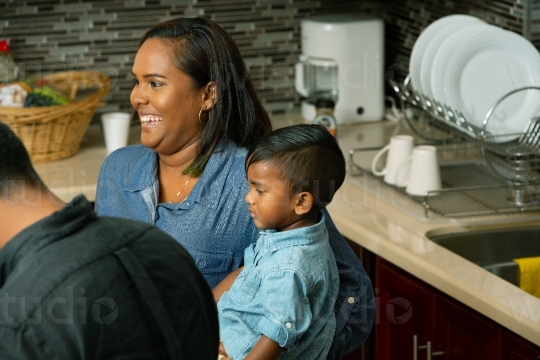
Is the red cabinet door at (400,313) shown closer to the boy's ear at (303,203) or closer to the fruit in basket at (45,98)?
the boy's ear at (303,203)

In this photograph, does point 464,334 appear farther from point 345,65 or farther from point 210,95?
point 345,65

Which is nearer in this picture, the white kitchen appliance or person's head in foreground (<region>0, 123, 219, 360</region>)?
person's head in foreground (<region>0, 123, 219, 360</region>)

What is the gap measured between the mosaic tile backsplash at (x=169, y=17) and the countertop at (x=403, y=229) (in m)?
0.29

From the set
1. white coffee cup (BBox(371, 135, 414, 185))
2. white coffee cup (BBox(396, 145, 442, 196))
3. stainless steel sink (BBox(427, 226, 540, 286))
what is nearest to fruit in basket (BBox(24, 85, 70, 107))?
white coffee cup (BBox(371, 135, 414, 185))

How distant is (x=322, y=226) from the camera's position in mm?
1428

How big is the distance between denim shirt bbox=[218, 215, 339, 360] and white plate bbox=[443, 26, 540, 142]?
0.92 m

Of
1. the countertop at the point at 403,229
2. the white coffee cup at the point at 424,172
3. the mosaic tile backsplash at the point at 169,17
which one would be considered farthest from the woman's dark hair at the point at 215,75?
the mosaic tile backsplash at the point at 169,17

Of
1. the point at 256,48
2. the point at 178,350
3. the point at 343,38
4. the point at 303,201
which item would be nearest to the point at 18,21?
the point at 256,48

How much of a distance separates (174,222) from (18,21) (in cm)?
154

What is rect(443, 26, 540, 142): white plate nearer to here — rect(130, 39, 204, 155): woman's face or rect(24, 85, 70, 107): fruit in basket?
rect(130, 39, 204, 155): woman's face

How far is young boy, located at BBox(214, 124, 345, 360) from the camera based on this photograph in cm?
136

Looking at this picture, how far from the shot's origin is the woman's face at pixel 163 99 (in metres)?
1.58

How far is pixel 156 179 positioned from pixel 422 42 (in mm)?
1156

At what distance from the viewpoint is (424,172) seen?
225 cm
